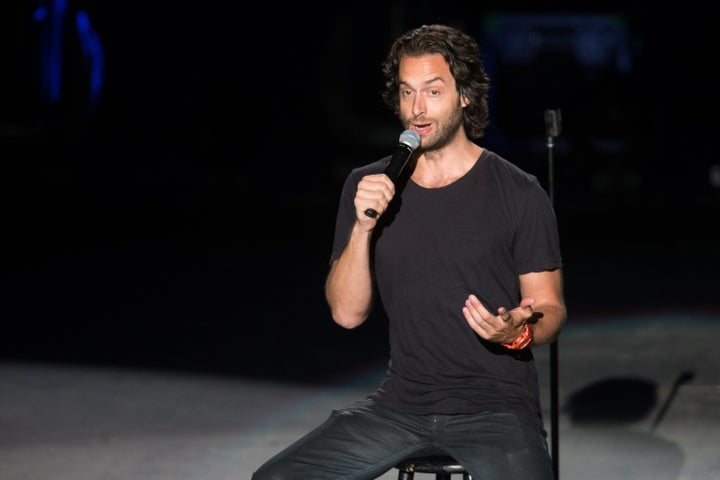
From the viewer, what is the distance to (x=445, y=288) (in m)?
3.11

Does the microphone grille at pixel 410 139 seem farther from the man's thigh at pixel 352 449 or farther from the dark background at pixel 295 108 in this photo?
the dark background at pixel 295 108

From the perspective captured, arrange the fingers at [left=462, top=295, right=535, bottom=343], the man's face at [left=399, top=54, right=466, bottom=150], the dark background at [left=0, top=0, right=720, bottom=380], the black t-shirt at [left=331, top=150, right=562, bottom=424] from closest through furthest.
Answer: the fingers at [left=462, top=295, right=535, bottom=343]
the black t-shirt at [left=331, top=150, right=562, bottom=424]
the man's face at [left=399, top=54, right=466, bottom=150]
the dark background at [left=0, top=0, right=720, bottom=380]

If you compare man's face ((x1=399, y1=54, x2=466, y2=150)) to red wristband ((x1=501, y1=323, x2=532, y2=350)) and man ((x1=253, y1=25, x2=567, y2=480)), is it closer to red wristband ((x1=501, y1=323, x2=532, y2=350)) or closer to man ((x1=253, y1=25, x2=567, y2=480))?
man ((x1=253, y1=25, x2=567, y2=480))

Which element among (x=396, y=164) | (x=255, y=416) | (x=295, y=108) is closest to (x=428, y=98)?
(x=396, y=164)

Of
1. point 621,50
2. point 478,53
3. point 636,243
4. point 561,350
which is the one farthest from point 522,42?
point 478,53

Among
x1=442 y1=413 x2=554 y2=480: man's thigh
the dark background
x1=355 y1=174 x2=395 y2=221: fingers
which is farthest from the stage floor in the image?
the dark background

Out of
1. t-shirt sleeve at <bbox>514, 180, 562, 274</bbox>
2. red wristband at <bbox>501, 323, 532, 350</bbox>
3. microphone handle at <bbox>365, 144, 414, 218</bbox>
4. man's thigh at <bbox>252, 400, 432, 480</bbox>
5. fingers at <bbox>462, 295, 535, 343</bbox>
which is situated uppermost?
microphone handle at <bbox>365, 144, 414, 218</bbox>

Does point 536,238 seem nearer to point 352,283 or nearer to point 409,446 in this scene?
point 352,283

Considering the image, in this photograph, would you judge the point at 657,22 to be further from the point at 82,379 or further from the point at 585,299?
the point at 82,379

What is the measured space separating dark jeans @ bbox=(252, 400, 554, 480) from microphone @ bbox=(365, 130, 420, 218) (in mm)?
Answer: 595

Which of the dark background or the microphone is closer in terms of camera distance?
the microphone

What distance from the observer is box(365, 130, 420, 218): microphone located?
283 centimetres

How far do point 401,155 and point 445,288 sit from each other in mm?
417

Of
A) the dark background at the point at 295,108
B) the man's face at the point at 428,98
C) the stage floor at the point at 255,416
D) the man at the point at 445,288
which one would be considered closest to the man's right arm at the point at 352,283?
the man at the point at 445,288
